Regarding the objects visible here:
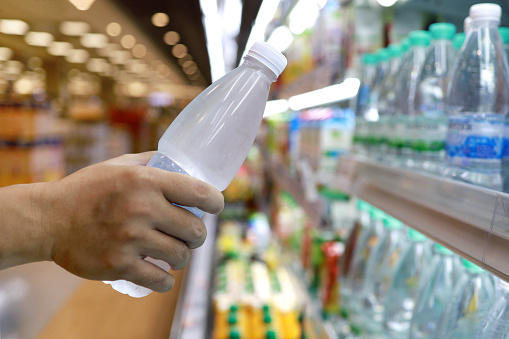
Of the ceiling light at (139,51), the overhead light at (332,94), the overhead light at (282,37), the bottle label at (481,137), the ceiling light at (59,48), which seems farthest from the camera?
the ceiling light at (139,51)

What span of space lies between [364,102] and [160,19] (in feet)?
5.37

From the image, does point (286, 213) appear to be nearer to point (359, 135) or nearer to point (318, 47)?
point (318, 47)

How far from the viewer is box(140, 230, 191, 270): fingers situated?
0.59 metres

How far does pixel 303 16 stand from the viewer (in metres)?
2.83

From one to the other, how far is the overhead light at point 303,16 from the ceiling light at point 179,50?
3.49 feet

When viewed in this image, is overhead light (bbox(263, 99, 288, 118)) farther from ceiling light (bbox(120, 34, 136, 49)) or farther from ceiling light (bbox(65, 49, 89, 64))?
ceiling light (bbox(65, 49, 89, 64))

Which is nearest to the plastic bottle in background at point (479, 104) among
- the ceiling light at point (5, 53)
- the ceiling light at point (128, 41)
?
the ceiling light at point (5, 53)

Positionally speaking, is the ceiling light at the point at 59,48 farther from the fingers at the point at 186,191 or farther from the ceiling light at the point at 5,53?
the fingers at the point at 186,191

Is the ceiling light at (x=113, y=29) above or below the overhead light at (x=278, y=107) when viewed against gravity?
above

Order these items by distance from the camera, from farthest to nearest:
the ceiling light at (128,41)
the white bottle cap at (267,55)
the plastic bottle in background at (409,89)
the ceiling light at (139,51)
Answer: the ceiling light at (139,51), the ceiling light at (128,41), the plastic bottle in background at (409,89), the white bottle cap at (267,55)

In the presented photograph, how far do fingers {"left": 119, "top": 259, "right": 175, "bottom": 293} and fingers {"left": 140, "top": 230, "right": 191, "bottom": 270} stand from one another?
2cm

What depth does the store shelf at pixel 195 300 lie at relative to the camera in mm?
2268

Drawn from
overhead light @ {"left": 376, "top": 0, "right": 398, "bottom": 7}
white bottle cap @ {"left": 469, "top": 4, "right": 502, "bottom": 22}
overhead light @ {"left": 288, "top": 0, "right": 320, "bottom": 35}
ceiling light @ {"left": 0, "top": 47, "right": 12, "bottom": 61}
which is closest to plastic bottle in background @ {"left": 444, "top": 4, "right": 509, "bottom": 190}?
white bottle cap @ {"left": 469, "top": 4, "right": 502, "bottom": 22}


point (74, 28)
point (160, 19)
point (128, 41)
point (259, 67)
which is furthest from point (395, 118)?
point (128, 41)
